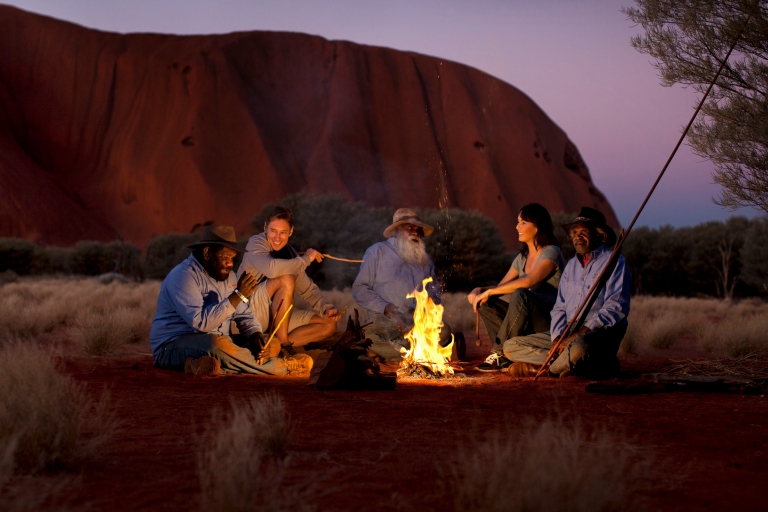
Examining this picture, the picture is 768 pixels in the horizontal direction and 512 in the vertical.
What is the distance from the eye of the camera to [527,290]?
7.76m

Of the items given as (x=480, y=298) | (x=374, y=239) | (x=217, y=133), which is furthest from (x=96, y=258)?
(x=480, y=298)

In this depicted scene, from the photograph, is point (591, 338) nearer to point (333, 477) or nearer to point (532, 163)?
point (333, 477)

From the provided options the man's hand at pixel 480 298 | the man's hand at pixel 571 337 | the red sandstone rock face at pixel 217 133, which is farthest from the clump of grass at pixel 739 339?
the red sandstone rock face at pixel 217 133

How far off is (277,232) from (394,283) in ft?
A: 5.16

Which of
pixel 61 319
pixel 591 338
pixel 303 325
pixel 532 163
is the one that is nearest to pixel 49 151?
pixel 532 163

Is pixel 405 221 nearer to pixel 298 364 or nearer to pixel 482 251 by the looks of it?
pixel 298 364

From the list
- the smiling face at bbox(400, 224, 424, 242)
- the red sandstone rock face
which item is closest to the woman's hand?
the smiling face at bbox(400, 224, 424, 242)

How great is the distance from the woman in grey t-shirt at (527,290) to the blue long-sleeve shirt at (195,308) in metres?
2.47

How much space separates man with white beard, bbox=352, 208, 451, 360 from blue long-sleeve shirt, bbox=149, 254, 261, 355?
162cm

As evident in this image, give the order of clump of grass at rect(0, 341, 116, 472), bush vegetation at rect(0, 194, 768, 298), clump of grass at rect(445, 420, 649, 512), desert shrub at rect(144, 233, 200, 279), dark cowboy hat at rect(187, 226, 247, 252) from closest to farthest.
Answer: clump of grass at rect(445, 420, 649, 512) → clump of grass at rect(0, 341, 116, 472) → dark cowboy hat at rect(187, 226, 247, 252) → bush vegetation at rect(0, 194, 768, 298) → desert shrub at rect(144, 233, 200, 279)

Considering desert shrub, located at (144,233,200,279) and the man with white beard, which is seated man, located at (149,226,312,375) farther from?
desert shrub, located at (144,233,200,279)

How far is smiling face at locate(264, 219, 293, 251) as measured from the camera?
798 cm

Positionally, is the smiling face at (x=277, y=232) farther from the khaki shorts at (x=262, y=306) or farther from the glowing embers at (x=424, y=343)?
the glowing embers at (x=424, y=343)

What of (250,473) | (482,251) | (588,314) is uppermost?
(482,251)
